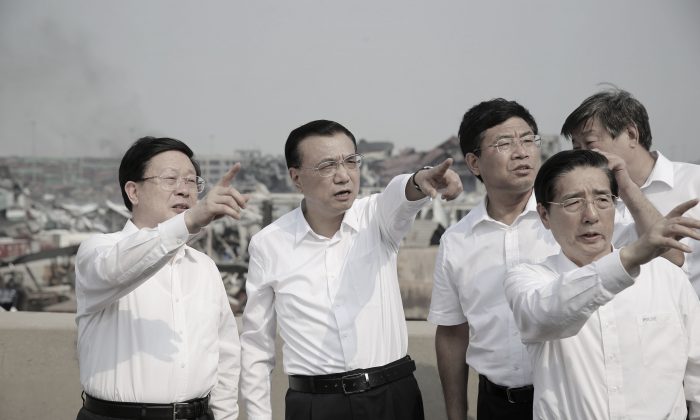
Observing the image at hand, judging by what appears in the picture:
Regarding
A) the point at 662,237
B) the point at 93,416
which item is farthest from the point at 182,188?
the point at 662,237

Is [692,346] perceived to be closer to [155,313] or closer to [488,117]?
[488,117]

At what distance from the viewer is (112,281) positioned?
88.8 inches

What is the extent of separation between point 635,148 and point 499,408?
37.5 inches

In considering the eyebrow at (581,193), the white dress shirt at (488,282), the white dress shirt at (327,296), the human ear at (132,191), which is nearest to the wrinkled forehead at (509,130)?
the white dress shirt at (488,282)

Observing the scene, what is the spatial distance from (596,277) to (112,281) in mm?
1276

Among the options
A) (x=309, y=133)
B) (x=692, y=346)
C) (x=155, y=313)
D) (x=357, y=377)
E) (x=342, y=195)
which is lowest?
(x=357, y=377)

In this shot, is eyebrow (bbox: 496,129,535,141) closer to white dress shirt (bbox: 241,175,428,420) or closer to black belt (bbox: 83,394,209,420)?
white dress shirt (bbox: 241,175,428,420)

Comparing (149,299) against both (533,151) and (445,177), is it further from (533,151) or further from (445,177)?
(533,151)

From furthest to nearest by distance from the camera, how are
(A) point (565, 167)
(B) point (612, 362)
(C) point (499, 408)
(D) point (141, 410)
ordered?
(C) point (499, 408) → (D) point (141, 410) → (A) point (565, 167) → (B) point (612, 362)

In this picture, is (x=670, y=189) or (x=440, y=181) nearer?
(x=440, y=181)

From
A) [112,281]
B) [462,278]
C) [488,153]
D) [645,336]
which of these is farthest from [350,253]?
[645,336]

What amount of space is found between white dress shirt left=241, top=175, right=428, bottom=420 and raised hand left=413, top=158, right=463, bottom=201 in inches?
7.1

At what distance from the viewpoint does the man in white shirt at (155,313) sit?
7.33 ft

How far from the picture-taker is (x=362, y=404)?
248 cm
